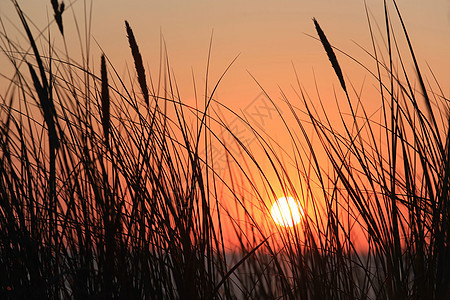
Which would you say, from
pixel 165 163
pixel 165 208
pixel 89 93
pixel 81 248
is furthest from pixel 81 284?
pixel 89 93

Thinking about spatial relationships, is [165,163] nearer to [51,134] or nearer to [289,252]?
[289,252]

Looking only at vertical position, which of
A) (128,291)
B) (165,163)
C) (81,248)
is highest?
(165,163)

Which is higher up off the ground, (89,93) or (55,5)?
(55,5)

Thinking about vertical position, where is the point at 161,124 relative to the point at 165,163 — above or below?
above

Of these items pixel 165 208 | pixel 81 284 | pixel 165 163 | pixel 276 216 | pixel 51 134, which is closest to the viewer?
pixel 51 134

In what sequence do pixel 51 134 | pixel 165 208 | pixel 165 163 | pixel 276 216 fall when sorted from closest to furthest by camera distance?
pixel 51 134
pixel 165 208
pixel 165 163
pixel 276 216

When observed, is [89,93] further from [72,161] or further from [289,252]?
[289,252]

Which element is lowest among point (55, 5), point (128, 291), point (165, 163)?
point (128, 291)

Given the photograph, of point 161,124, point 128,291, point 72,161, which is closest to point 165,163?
point 161,124

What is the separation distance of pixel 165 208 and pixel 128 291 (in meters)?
0.21

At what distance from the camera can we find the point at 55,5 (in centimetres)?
129

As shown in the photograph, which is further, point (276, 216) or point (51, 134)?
point (276, 216)

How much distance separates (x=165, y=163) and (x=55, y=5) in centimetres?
47

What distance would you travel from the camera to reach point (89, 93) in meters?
1.49
